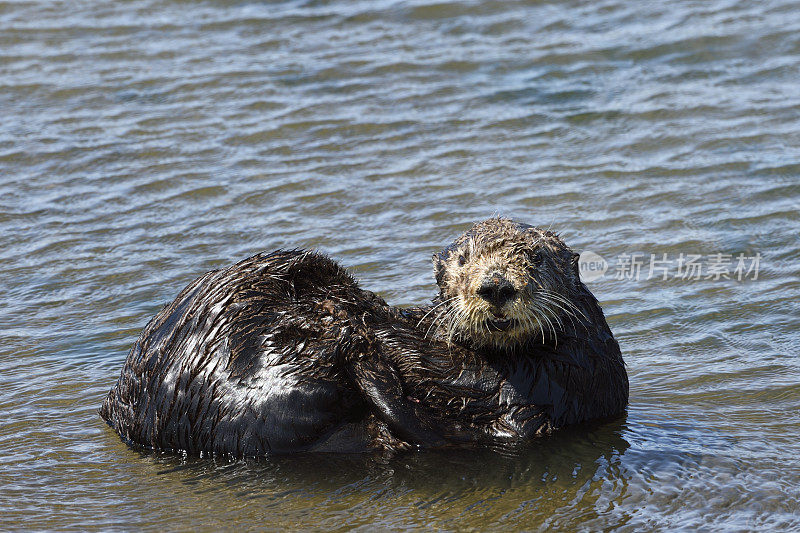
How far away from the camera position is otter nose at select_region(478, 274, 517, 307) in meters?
4.19

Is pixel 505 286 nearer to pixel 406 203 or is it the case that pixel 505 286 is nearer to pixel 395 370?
pixel 395 370

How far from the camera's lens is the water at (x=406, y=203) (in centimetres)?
426

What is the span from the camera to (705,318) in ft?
19.5

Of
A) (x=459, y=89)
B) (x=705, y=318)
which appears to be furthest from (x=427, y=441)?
(x=459, y=89)

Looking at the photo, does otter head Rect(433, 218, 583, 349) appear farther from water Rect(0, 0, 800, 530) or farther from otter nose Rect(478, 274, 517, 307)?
water Rect(0, 0, 800, 530)

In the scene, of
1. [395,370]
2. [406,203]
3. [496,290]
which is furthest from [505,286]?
[406,203]

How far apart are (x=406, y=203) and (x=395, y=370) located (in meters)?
3.31

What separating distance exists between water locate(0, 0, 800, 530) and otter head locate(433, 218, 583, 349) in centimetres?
53

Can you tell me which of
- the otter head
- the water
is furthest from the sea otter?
Result: the water

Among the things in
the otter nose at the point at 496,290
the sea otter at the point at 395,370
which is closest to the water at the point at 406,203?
the sea otter at the point at 395,370

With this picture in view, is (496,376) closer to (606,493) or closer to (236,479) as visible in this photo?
(606,493)

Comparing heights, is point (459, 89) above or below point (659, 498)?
above

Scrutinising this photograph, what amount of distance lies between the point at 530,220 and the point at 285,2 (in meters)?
6.29

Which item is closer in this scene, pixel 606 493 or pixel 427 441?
pixel 606 493
